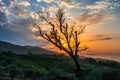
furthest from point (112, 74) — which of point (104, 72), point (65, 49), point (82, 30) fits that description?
point (82, 30)

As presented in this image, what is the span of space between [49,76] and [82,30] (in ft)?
56.9

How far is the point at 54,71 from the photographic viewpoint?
23391 millimetres

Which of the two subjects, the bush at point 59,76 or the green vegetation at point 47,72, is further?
the bush at point 59,76

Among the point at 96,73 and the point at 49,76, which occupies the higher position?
the point at 96,73

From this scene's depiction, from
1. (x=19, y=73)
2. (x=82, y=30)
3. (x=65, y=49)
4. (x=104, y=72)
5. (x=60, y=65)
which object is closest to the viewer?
(x=104, y=72)

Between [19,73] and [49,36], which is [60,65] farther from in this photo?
[19,73]

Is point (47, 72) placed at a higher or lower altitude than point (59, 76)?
lower

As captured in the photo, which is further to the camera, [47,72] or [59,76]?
[47,72]

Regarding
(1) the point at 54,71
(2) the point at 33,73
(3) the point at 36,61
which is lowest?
(3) the point at 36,61

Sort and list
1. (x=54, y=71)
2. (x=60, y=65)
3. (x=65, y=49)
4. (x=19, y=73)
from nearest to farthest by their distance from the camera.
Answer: (x=54, y=71) < (x=19, y=73) < (x=65, y=49) < (x=60, y=65)

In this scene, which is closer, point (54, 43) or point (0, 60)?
point (54, 43)

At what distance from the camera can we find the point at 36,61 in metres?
54.3

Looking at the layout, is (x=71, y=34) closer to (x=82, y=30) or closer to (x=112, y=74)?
(x=82, y=30)

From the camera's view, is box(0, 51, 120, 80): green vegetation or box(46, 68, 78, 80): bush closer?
box(0, 51, 120, 80): green vegetation
